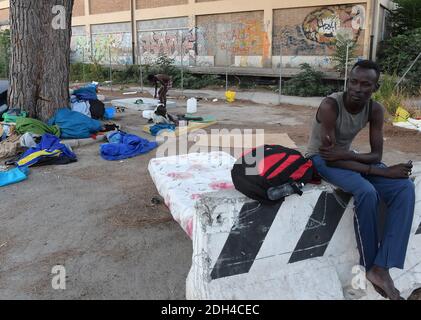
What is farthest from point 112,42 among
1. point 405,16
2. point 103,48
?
point 405,16

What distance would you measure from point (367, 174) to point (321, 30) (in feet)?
64.3

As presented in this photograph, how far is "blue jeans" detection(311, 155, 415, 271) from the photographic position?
2893mm

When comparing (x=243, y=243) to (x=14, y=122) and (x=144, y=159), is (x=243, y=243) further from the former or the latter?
(x=14, y=122)

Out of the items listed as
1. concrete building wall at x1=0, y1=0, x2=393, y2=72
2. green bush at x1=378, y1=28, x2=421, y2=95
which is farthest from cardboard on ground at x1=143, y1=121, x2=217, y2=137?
concrete building wall at x1=0, y1=0, x2=393, y2=72

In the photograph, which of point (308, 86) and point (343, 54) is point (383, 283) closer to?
point (308, 86)

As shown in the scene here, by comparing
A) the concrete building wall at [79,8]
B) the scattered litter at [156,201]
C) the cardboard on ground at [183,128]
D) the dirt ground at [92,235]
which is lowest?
the dirt ground at [92,235]

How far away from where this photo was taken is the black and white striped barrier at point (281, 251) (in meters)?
2.70

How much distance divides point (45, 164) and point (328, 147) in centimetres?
514

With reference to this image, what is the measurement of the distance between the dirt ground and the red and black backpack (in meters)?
1.03

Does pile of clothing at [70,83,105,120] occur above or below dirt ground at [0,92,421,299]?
above

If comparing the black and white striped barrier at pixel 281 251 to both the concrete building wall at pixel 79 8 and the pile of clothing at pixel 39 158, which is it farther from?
the concrete building wall at pixel 79 8

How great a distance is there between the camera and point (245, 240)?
276cm

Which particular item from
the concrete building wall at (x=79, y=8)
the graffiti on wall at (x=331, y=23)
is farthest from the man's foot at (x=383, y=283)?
the concrete building wall at (x=79, y=8)

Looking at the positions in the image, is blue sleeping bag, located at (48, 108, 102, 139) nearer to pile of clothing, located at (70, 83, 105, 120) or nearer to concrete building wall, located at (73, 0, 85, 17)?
pile of clothing, located at (70, 83, 105, 120)
